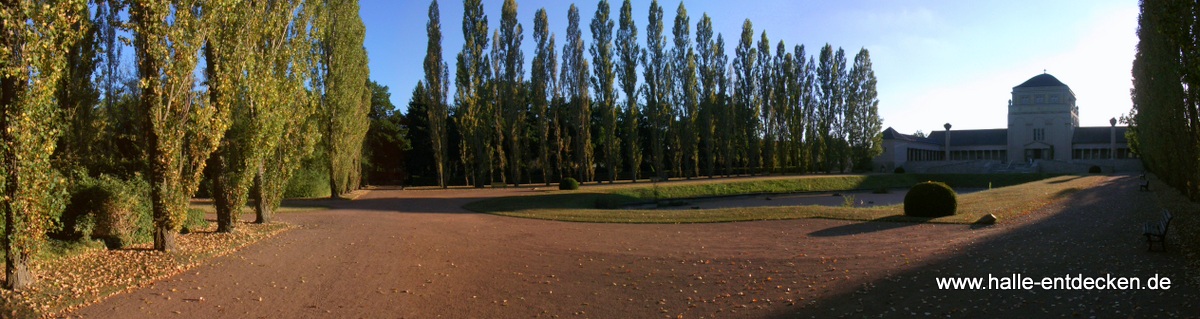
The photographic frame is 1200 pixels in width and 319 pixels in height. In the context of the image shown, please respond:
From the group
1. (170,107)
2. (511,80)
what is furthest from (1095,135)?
(170,107)

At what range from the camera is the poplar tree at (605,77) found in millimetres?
43656

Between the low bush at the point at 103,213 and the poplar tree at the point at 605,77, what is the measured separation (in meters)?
33.0

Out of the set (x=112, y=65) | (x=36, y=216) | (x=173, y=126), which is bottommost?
(x=36, y=216)

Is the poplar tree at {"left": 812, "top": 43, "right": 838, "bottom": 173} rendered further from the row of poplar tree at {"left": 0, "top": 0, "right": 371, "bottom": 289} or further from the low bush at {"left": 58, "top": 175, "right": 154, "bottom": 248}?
the low bush at {"left": 58, "top": 175, "right": 154, "bottom": 248}

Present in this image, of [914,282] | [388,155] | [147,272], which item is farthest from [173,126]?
[388,155]

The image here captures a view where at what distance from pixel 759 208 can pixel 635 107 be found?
25563 millimetres

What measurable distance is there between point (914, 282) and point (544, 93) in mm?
36628

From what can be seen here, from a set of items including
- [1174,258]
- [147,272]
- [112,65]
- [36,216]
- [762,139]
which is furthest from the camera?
[762,139]

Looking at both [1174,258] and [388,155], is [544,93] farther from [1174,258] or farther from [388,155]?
[1174,258]

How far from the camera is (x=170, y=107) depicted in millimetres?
10711

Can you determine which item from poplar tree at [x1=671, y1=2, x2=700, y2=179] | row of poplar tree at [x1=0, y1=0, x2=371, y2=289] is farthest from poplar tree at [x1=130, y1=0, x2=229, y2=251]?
poplar tree at [x1=671, y1=2, x2=700, y2=179]

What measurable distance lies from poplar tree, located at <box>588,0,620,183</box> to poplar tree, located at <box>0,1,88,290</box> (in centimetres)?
3616

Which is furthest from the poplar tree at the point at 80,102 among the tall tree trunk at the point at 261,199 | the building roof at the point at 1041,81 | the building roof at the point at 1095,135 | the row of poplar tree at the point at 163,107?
the building roof at the point at 1095,135

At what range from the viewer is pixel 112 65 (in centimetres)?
2420
